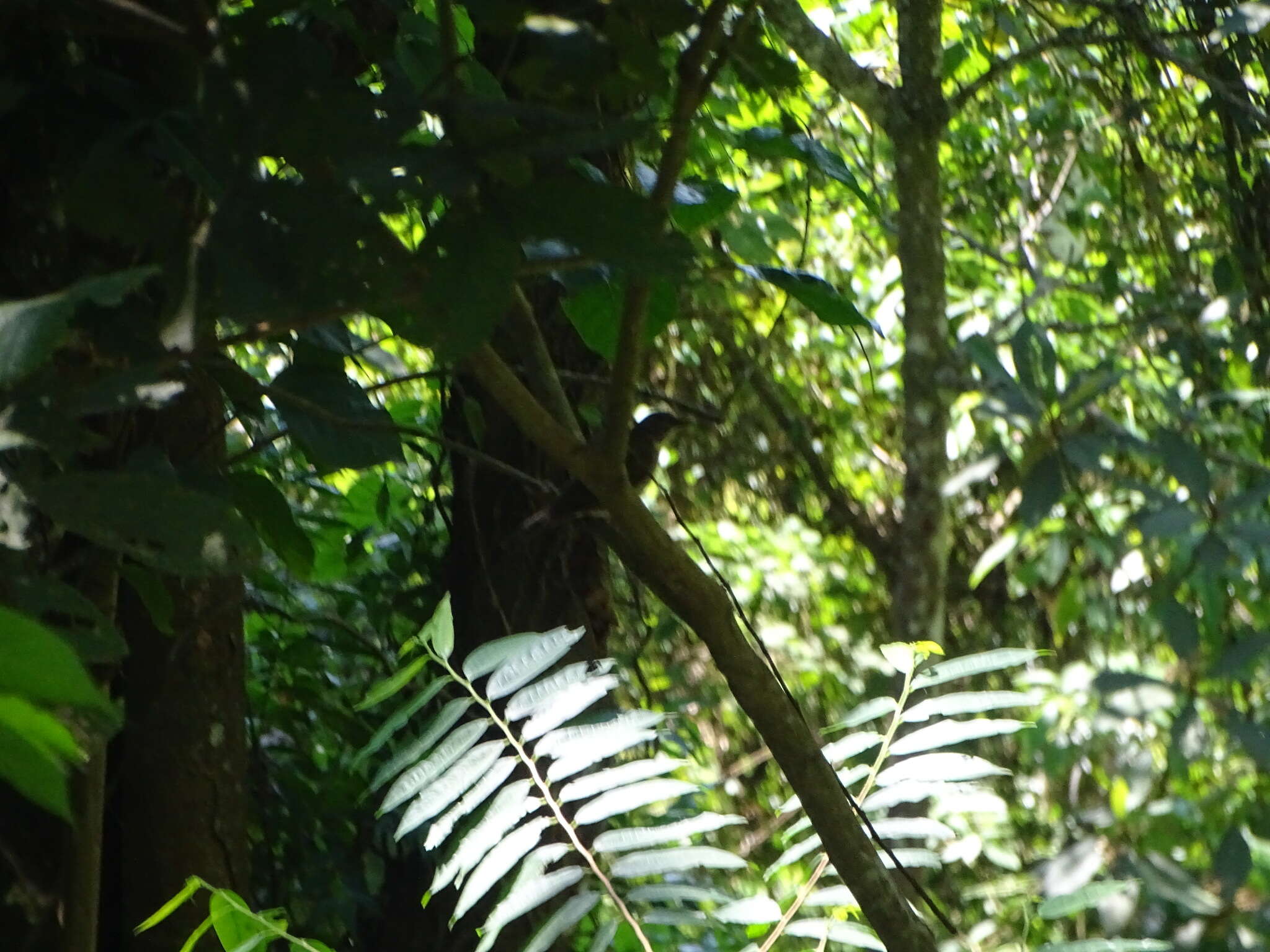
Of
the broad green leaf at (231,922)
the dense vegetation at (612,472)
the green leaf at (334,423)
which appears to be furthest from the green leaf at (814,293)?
the broad green leaf at (231,922)

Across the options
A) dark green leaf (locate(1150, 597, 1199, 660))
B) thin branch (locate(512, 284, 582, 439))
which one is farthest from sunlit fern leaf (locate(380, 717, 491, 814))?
dark green leaf (locate(1150, 597, 1199, 660))

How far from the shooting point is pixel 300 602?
1779 millimetres

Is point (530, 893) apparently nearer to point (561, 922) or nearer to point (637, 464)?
point (561, 922)

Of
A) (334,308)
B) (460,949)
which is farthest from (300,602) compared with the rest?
(334,308)

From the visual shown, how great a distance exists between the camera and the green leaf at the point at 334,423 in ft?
2.38

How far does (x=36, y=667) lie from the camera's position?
266mm

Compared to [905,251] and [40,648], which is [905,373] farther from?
[40,648]

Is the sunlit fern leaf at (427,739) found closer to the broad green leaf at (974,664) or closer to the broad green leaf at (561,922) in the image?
the broad green leaf at (561,922)

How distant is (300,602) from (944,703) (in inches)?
47.0

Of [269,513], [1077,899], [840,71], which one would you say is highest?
[840,71]

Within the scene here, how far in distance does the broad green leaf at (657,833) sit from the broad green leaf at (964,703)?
145 millimetres

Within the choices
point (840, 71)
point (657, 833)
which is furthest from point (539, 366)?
point (840, 71)

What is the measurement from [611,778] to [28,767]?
21.0 inches

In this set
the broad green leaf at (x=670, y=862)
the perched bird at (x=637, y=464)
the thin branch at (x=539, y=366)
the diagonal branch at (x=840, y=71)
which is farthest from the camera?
the diagonal branch at (x=840, y=71)
